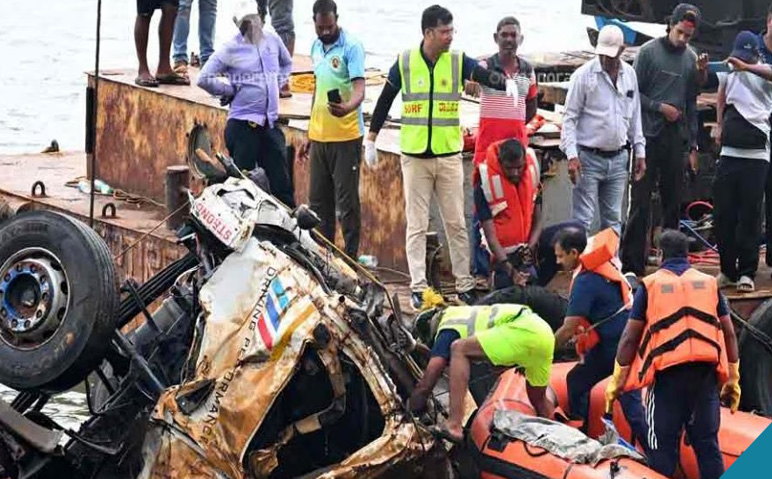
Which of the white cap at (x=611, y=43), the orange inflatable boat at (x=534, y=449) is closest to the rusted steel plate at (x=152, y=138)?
the white cap at (x=611, y=43)

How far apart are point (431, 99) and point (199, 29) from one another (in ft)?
15.8

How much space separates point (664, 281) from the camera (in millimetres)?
9469

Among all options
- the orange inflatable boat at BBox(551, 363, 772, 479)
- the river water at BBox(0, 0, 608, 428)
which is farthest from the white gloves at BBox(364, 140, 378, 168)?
the river water at BBox(0, 0, 608, 428)

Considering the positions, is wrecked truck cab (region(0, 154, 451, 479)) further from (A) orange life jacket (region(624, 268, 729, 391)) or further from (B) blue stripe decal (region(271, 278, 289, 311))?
(A) orange life jacket (region(624, 268, 729, 391))

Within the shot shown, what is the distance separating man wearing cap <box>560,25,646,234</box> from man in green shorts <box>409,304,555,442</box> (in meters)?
2.43

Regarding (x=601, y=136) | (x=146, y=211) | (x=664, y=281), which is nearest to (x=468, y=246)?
(x=601, y=136)

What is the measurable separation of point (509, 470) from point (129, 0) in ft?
108

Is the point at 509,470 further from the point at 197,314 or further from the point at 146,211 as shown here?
the point at 146,211

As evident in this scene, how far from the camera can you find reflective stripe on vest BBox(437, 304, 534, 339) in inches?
387

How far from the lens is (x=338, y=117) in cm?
1257

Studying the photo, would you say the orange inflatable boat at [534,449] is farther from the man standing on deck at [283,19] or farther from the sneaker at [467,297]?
the man standing on deck at [283,19]

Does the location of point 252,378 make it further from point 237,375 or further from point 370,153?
point 370,153

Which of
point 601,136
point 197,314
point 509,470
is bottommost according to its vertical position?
point 509,470

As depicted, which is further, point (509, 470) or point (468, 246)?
point (468, 246)
